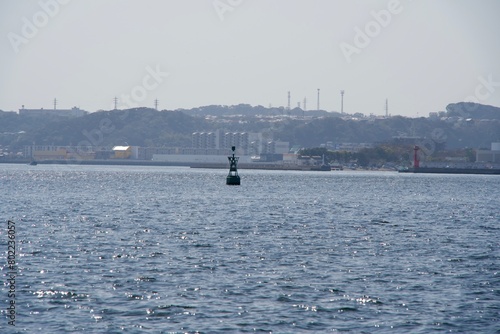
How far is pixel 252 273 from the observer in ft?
130

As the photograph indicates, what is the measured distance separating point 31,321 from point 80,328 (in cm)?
178

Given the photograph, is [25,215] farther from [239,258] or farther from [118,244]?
[239,258]

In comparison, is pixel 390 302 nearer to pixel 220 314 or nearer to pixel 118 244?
pixel 220 314

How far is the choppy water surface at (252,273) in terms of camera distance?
30547 mm

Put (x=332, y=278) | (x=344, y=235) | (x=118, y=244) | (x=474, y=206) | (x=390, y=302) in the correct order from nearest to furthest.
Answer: (x=390, y=302) → (x=332, y=278) → (x=118, y=244) → (x=344, y=235) → (x=474, y=206)

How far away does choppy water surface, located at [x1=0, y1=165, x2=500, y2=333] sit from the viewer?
3055 cm

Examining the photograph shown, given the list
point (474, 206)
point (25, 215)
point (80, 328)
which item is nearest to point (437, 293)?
point (80, 328)

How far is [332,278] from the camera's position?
38.6 meters

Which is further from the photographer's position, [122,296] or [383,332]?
[122,296]

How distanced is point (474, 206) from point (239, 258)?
2173 inches

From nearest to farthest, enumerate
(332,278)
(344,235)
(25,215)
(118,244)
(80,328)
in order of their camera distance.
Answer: (80,328), (332,278), (118,244), (344,235), (25,215)

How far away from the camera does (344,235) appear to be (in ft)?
188

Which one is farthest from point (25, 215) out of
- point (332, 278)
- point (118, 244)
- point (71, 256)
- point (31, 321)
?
point (31, 321)

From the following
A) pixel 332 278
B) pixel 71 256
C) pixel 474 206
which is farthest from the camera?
pixel 474 206
